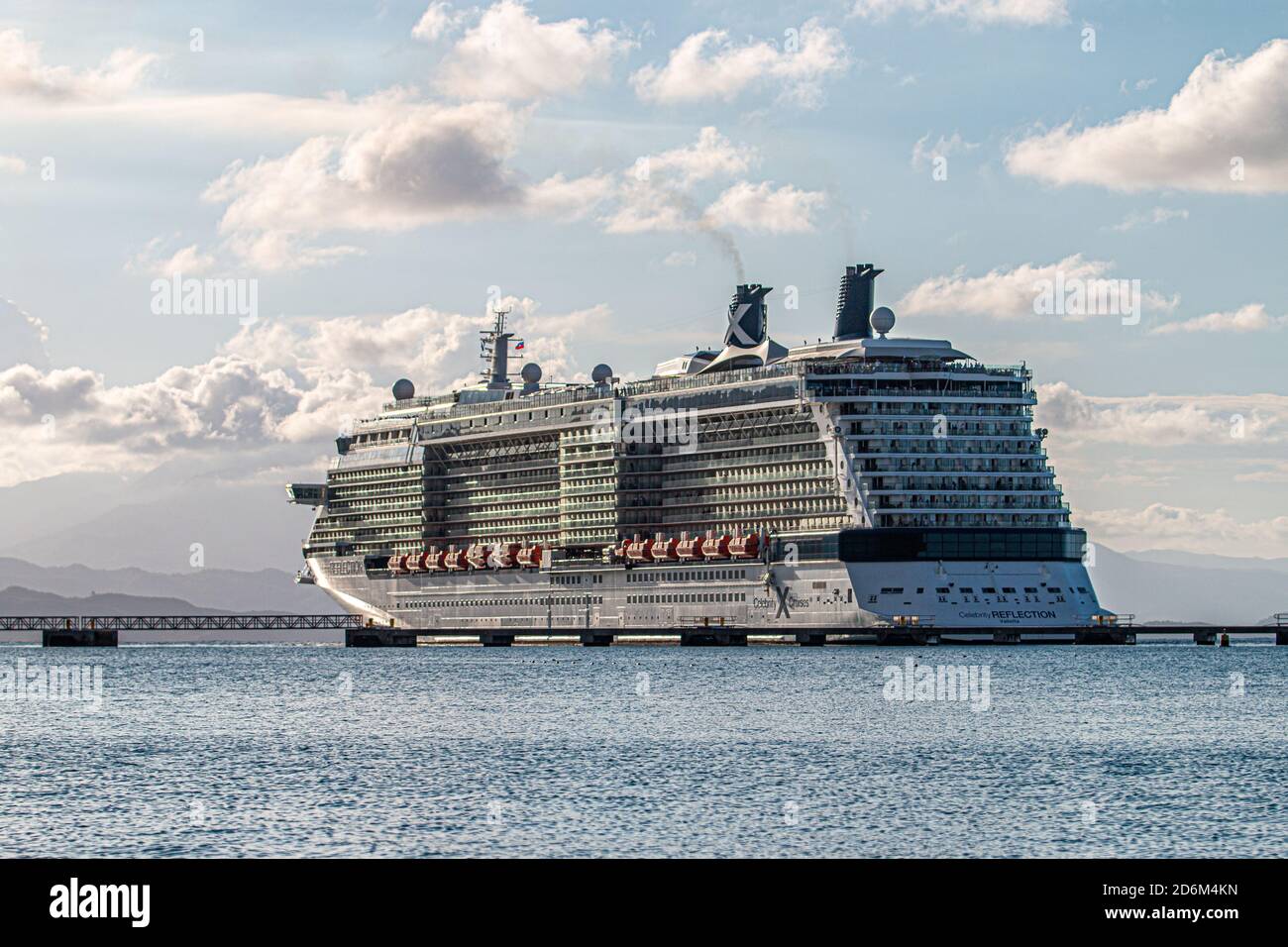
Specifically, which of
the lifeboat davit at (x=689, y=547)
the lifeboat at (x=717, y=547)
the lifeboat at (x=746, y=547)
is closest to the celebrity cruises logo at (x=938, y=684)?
the lifeboat at (x=746, y=547)

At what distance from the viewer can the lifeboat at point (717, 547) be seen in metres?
151

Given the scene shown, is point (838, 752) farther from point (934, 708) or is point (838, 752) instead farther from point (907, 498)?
point (907, 498)

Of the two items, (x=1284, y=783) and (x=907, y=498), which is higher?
(x=907, y=498)

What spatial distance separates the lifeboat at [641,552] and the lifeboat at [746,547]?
436 inches

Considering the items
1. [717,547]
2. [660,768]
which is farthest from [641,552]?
[660,768]

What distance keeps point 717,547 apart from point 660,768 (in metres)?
93.1

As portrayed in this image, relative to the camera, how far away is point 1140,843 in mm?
42688

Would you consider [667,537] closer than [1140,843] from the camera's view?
No

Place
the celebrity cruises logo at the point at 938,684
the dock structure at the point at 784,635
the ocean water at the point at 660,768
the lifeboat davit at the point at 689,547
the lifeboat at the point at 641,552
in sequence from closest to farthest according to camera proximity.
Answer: the ocean water at the point at 660,768 → the celebrity cruises logo at the point at 938,684 → the dock structure at the point at 784,635 → the lifeboat davit at the point at 689,547 → the lifeboat at the point at 641,552

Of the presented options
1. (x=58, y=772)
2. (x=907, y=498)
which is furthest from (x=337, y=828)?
(x=907, y=498)

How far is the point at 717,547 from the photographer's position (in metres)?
151
